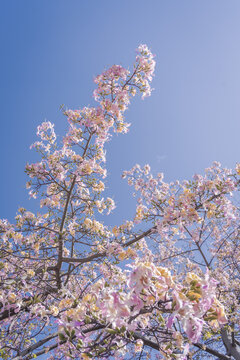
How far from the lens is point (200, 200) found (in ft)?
13.2

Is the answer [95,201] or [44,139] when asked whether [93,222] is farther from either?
[44,139]

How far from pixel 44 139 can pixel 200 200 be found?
12.6 ft

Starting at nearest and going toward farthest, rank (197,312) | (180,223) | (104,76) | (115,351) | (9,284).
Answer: (197,312) < (115,351) < (9,284) < (180,223) < (104,76)

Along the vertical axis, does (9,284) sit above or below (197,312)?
above

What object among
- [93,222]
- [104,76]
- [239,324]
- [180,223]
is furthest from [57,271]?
[239,324]

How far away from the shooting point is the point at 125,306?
4.97 ft

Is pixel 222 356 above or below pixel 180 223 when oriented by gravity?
below

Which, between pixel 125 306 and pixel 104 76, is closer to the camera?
pixel 125 306

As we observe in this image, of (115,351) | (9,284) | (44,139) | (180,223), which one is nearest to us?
(115,351)

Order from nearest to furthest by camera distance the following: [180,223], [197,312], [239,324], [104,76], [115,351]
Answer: [197,312] → [115,351] → [180,223] → [104,76] → [239,324]

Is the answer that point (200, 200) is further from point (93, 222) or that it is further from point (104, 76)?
point (104, 76)

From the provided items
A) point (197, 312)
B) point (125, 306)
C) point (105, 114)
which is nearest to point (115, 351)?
point (125, 306)

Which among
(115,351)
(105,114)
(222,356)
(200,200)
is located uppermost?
(105,114)

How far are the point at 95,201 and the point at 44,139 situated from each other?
6.40ft
